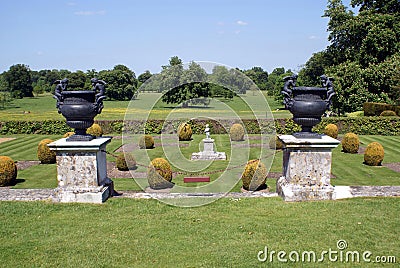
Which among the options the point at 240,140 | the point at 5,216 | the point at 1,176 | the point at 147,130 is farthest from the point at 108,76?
the point at 5,216

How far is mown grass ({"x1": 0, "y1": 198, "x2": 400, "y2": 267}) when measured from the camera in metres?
4.79

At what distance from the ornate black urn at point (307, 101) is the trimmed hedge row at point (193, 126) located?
16.9 meters

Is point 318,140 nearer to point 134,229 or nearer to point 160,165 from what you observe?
point 134,229

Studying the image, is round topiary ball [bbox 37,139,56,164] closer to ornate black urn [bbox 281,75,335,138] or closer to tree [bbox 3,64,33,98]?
ornate black urn [bbox 281,75,335,138]

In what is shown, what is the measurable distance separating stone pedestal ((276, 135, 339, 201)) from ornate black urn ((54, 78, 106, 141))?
375 cm

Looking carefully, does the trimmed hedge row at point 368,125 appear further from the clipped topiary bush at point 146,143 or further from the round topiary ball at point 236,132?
the clipped topiary bush at point 146,143

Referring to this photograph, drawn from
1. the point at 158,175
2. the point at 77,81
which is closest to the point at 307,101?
the point at 158,175

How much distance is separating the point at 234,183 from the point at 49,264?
346 inches

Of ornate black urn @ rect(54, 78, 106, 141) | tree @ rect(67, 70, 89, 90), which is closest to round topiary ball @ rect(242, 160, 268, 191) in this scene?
ornate black urn @ rect(54, 78, 106, 141)

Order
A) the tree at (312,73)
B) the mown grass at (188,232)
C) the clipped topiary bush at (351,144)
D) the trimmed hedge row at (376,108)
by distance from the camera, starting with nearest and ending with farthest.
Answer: the mown grass at (188,232) < the clipped topiary bush at (351,144) < the trimmed hedge row at (376,108) < the tree at (312,73)

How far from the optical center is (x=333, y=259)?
4.70 metres

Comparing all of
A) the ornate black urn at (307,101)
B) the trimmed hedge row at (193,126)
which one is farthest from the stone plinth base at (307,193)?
the trimmed hedge row at (193,126)

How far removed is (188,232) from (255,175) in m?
5.47

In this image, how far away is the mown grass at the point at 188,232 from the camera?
479cm
